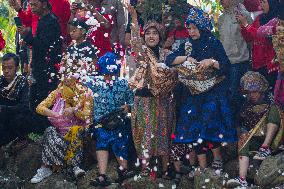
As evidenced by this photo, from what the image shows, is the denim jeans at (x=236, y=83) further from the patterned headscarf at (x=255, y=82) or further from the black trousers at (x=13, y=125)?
the black trousers at (x=13, y=125)

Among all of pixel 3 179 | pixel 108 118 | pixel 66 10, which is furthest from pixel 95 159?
pixel 66 10

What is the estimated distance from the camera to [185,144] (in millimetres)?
6656

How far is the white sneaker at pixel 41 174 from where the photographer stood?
711 cm

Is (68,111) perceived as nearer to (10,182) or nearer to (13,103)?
(13,103)

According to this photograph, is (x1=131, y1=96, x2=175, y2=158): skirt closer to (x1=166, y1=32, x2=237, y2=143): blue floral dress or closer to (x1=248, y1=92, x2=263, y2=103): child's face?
(x1=166, y1=32, x2=237, y2=143): blue floral dress

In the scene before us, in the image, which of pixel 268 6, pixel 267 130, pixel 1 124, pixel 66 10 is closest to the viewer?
pixel 267 130

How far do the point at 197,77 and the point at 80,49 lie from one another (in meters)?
2.08

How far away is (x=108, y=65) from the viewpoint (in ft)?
22.9

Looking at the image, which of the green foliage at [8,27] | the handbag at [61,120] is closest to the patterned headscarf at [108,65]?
the handbag at [61,120]

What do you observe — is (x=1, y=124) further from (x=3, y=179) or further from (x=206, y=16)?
(x=206, y=16)

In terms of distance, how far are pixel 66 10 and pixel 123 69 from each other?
4.71 ft

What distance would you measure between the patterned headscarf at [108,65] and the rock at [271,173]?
2.53 meters

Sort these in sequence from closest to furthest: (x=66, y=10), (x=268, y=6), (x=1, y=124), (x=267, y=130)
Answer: (x=267, y=130)
(x=268, y=6)
(x=1, y=124)
(x=66, y=10)

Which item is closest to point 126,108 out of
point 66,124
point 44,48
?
point 66,124
